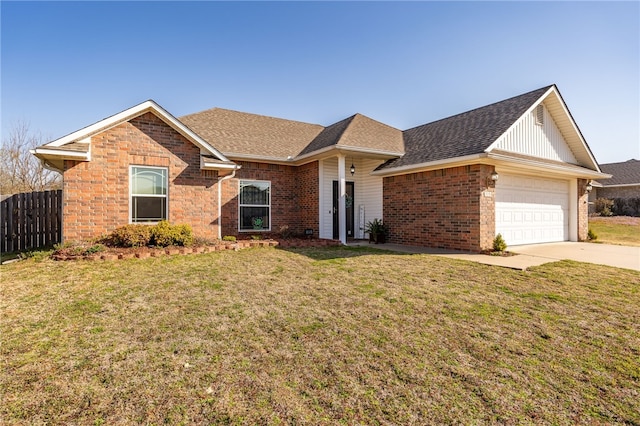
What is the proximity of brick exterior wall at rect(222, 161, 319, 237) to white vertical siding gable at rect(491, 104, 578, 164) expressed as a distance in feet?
22.5

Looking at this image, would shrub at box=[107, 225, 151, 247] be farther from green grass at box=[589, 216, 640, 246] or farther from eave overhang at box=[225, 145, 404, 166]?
green grass at box=[589, 216, 640, 246]

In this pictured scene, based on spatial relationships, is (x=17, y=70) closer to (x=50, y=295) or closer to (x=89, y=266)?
(x=89, y=266)

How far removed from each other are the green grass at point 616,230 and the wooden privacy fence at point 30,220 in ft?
70.2

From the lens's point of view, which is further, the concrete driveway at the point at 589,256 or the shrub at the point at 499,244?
the shrub at the point at 499,244

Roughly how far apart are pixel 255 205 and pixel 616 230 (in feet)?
65.7

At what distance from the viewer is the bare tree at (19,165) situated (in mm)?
20281

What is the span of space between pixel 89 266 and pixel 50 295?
1927mm

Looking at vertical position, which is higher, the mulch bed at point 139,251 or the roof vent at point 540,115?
the roof vent at point 540,115

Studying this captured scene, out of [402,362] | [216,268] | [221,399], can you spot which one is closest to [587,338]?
[402,362]

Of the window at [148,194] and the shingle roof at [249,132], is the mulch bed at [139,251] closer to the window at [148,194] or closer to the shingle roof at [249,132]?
the window at [148,194]

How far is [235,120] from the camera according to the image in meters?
14.8

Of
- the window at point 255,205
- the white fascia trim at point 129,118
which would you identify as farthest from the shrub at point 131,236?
the window at point 255,205

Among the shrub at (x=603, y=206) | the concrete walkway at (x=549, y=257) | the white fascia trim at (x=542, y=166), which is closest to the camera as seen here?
the concrete walkway at (x=549, y=257)

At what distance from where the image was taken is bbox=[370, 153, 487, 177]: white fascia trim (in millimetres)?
9506
